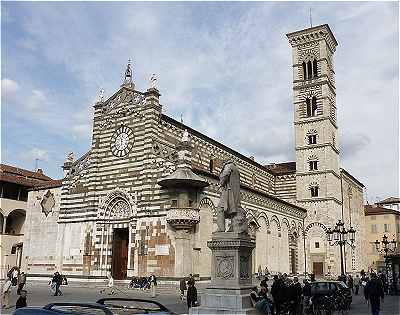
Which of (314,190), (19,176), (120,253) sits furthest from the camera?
(314,190)

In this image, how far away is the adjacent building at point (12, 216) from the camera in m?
38.9

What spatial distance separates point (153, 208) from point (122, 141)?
19.2 feet

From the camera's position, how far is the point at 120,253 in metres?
30.0

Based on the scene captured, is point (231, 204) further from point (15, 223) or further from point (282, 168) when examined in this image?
point (282, 168)

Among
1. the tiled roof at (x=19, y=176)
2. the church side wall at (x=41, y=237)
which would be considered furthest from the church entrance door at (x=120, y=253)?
the tiled roof at (x=19, y=176)

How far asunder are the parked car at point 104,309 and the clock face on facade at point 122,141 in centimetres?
2305

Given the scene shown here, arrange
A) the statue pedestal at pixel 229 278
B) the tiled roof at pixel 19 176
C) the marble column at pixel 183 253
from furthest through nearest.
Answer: the tiled roof at pixel 19 176 → the marble column at pixel 183 253 → the statue pedestal at pixel 229 278

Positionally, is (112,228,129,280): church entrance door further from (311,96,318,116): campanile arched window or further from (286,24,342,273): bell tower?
(311,96,318,116): campanile arched window

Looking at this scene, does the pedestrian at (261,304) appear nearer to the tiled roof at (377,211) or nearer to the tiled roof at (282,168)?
the tiled roof at (282,168)

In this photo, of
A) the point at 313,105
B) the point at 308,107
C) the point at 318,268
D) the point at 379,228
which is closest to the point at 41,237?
the point at 318,268

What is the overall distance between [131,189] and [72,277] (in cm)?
704

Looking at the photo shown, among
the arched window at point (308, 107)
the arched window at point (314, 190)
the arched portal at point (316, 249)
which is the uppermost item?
the arched window at point (308, 107)

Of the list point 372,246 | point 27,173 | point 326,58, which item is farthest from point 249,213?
point 372,246

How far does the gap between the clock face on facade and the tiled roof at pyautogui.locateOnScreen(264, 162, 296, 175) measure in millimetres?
20285
